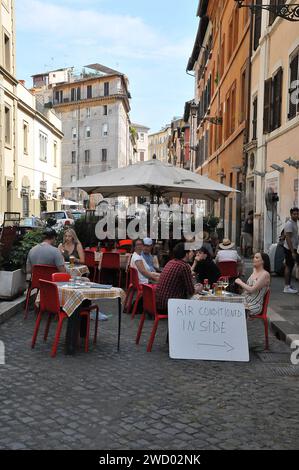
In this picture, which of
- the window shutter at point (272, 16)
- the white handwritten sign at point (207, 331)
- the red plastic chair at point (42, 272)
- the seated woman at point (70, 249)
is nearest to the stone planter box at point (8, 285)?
the seated woman at point (70, 249)

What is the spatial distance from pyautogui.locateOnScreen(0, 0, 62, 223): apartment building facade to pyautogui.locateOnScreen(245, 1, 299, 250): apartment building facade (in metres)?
13.7

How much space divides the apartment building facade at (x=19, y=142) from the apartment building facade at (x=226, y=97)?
11102mm

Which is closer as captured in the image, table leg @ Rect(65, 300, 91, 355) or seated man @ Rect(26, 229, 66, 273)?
table leg @ Rect(65, 300, 91, 355)

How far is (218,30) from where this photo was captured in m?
29.2

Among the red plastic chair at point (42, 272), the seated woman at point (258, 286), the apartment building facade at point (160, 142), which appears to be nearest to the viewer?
the seated woman at point (258, 286)

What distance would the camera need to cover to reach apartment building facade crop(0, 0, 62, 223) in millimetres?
28094

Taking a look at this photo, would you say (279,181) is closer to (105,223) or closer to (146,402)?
(105,223)

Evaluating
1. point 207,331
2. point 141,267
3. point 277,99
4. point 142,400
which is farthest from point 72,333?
point 277,99

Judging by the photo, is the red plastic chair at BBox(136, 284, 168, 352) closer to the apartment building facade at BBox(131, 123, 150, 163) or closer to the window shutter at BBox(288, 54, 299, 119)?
the window shutter at BBox(288, 54, 299, 119)

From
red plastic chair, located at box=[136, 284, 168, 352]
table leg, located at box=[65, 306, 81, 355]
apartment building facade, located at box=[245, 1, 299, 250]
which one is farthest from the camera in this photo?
apartment building facade, located at box=[245, 1, 299, 250]

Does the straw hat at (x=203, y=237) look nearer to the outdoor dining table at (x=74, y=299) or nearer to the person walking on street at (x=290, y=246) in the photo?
the person walking on street at (x=290, y=246)

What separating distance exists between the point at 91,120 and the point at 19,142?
43098mm

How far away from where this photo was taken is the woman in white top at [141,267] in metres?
8.30

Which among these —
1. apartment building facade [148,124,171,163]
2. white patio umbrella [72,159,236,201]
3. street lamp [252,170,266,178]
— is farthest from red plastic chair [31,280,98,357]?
apartment building facade [148,124,171,163]
